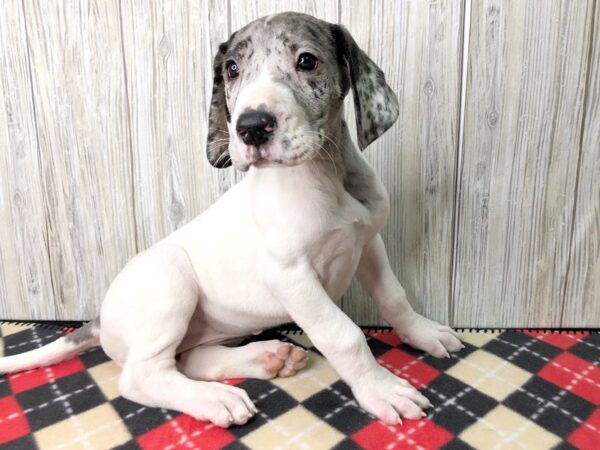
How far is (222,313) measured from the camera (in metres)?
2.33

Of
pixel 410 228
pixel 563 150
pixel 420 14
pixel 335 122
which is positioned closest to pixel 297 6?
pixel 420 14

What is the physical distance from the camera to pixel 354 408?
2.09 meters

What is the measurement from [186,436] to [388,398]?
0.81m

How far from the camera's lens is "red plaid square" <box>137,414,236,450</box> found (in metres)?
1.93

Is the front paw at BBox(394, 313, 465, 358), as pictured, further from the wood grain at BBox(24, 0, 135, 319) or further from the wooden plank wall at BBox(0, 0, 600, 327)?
the wood grain at BBox(24, 0, 135, 319)

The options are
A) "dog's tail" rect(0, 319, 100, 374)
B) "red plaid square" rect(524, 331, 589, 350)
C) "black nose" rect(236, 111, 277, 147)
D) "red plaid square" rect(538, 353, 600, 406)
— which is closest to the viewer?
"black nose" rect(236, 111, 277, 147)

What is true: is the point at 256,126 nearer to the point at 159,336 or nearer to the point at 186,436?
the point at 159,336

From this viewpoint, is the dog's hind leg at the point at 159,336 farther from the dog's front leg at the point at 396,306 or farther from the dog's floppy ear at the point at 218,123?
the dog's front leg at the point at 396,306

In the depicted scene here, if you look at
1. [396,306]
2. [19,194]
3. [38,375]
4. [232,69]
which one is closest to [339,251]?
[396,306]

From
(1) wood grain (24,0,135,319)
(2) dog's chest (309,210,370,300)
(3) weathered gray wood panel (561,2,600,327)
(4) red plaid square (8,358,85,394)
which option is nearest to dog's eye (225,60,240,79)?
(2) dog's chest (309,210,370,300)

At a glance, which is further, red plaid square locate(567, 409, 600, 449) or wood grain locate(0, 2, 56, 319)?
wood grain locate(0, 2, 56, 319)

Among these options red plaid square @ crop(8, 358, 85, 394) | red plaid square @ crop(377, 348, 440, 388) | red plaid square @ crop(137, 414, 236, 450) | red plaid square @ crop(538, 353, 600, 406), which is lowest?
red plaid square @ crop(8, 358, 85, 394)

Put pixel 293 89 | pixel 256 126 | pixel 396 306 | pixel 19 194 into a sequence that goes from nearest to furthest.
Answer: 1. pixel 256 126
2. pixel 293 89
3. pixel 396 306
4. pixel 19 194

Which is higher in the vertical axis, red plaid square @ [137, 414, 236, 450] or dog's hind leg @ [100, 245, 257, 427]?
dog's hind leg @ [100, 245, 257, 427]
